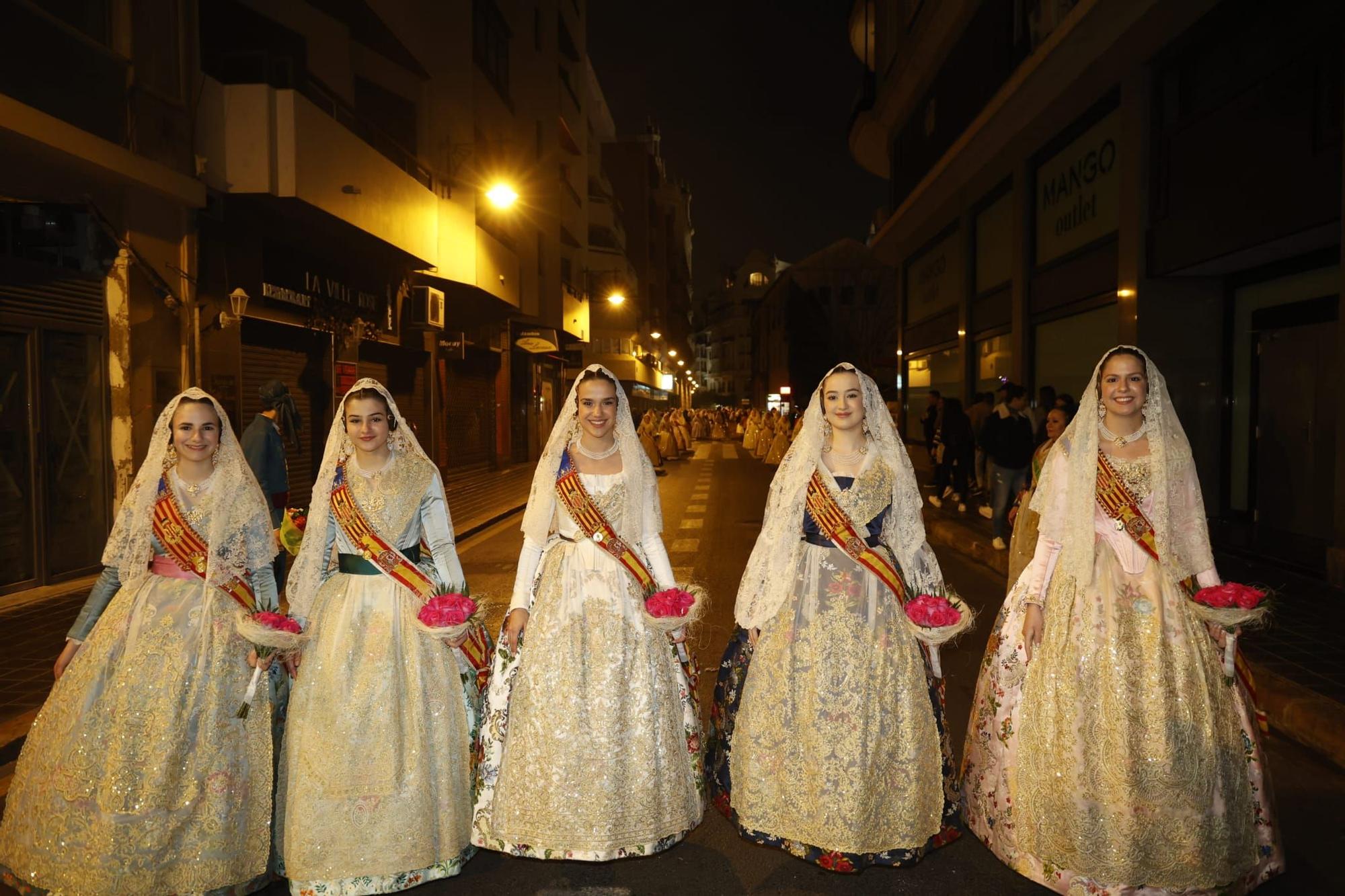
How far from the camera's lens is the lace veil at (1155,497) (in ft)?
12.4

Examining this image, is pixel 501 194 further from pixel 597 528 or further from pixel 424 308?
pixel 597 528

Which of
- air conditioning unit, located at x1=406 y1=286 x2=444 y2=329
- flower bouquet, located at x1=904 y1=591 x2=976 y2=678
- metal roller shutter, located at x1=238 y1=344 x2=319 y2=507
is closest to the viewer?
flower bouquet, located at x1=904 y1=591 x2=976 y2=678

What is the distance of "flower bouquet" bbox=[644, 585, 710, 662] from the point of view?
3857 millimetres

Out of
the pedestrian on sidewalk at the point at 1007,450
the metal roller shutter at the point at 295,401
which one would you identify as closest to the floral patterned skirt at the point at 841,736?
the pedestrian on sidewalk at the point at 1007,450

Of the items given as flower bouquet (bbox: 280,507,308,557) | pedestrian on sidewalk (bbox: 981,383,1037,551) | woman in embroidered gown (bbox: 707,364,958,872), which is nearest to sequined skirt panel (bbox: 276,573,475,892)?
flower bouquet (bbox: 280,507,308,557)

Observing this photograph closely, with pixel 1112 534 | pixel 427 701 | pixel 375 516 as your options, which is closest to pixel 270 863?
pixel 427 701

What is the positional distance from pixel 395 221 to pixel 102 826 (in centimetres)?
1372

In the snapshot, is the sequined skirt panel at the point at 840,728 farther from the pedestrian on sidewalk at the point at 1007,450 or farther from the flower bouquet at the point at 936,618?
the pedestrian on sidewalk at the point at 1007,450

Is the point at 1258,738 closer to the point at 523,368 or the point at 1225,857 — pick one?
the point at 1225,857

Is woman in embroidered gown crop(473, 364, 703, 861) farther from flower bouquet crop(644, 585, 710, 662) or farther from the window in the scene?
the window

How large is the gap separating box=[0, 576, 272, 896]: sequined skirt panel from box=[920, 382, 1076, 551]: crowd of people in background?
12.1 ft

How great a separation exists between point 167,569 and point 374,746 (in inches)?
45.3

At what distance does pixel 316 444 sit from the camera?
52.1 feet

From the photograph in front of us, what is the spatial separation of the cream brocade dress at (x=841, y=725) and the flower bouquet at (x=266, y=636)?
1.88 m
